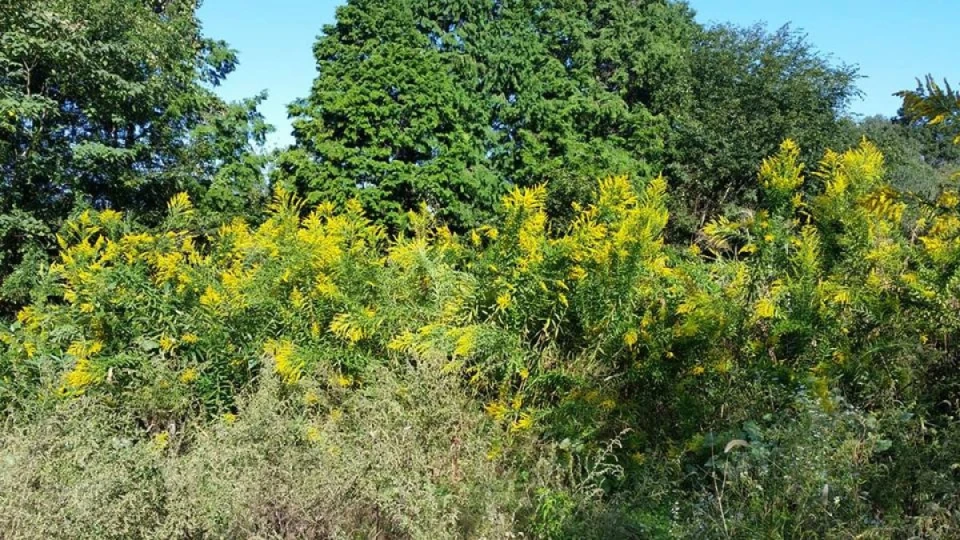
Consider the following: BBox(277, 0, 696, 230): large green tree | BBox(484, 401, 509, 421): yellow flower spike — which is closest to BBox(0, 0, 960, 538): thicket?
BBox(484, 401, 509, 421): yellow flower spike

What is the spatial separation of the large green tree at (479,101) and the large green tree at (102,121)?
46.8 inches

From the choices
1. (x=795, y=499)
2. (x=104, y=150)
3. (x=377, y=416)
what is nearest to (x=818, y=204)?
(x=795, y=499)

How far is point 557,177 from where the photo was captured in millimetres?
10227

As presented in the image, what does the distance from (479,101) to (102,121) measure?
194 inches

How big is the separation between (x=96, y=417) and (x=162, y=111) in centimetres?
600

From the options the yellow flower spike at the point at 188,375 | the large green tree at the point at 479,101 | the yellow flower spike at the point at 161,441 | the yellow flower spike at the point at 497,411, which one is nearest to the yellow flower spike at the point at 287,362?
the yellow flower spike at the point at 188,375

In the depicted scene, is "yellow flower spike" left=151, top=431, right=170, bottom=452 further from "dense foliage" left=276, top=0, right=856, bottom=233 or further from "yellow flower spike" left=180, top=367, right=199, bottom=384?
"dense foliage" left=276, top=0, right=856, bottom=233

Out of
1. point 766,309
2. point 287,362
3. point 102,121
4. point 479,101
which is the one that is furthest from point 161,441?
point 479,101

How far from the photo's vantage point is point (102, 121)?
7195 millimetres

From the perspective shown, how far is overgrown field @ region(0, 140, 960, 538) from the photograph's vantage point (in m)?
2.06

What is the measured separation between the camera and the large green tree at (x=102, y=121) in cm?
595

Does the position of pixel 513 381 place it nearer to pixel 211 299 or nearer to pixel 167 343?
pixel 211 299

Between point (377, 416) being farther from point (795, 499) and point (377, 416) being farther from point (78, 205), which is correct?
point (78, 205)

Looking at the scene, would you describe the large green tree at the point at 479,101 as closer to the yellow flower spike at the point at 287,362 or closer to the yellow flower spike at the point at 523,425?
the yellow flower spike at the point at 287,362
